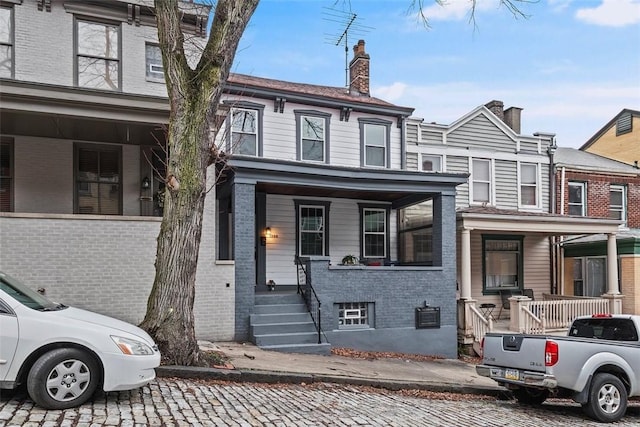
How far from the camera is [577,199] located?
1942cm

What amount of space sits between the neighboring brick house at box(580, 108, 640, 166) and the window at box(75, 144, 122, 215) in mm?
21791

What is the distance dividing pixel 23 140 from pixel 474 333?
1248cm

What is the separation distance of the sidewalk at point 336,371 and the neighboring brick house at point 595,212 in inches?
361

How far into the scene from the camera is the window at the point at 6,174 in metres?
11.9

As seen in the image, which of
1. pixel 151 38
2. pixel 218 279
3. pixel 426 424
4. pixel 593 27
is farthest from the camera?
pixel 593 27

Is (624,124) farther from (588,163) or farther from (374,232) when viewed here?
(374,232)

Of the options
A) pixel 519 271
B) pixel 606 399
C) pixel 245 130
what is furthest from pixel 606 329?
pixel 245 130

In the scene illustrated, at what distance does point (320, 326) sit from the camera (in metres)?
11.6

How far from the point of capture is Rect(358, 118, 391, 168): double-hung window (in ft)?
53.8

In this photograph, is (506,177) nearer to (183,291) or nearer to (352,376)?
(352,376)

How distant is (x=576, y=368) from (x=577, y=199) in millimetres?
13844

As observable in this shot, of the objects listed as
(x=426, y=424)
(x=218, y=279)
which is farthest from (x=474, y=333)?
(x=426, y=424)

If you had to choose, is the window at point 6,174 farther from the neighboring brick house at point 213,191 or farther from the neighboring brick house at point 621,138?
the neighboring brick house at point 621,138

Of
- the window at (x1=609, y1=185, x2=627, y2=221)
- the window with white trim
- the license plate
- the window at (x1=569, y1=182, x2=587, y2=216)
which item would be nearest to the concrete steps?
the window with white trim
